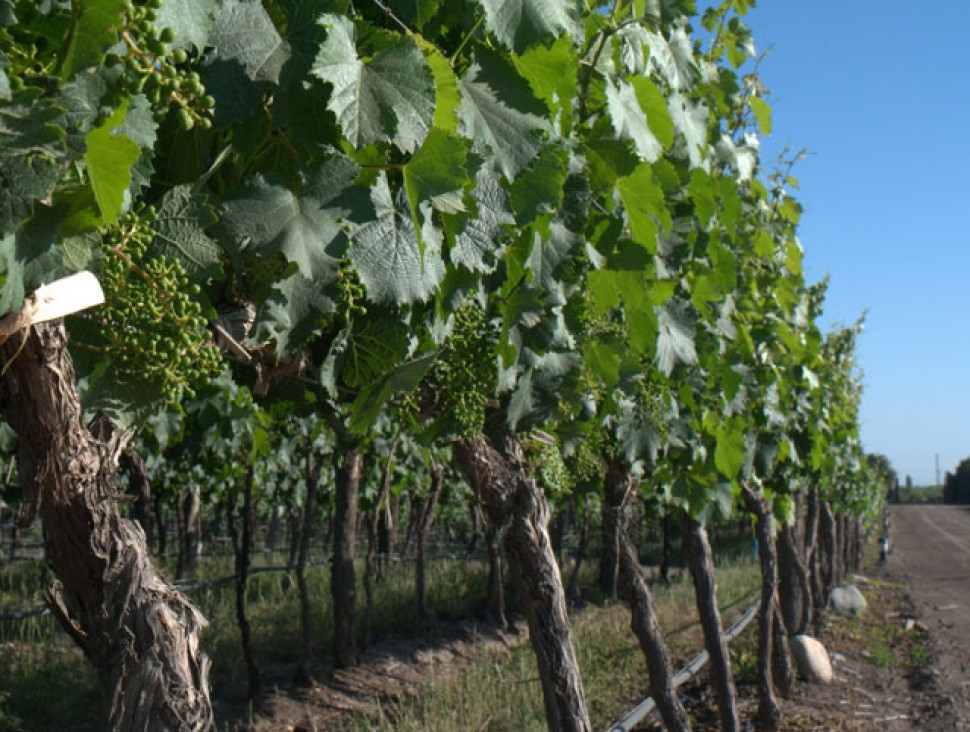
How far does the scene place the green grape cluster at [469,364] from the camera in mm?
2307

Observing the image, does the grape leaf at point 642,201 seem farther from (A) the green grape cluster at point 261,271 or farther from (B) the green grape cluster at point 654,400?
(B) the green grape cluster at point 654,400

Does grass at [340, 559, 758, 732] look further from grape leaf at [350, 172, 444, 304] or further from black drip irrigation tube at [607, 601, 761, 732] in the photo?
grape leaf at [350, 172, 444, 304]

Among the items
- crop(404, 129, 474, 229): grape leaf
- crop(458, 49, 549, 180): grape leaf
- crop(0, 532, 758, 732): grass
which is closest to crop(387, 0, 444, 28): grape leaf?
crop(458, 49, 549, 180): grape leaf

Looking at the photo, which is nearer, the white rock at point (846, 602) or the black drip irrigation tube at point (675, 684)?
the black drip irrigation tube at point (675, 684)

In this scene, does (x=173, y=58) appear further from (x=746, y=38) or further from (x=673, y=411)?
(x=673, y=411)

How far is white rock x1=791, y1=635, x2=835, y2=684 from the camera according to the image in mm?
10117

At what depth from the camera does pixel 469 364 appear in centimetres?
241

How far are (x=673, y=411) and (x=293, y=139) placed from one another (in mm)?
3625

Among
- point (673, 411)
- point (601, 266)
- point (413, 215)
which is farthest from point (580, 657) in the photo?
point (413, 215)

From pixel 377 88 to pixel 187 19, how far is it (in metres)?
0.29

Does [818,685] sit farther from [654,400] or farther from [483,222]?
[483,222]

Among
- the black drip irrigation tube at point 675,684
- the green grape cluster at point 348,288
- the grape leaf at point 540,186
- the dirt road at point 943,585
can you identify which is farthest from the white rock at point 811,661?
the green grape cluster at point 348,288

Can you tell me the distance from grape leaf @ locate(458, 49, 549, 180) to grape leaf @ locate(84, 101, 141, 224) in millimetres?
762

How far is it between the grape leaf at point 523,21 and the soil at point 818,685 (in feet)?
16.3
